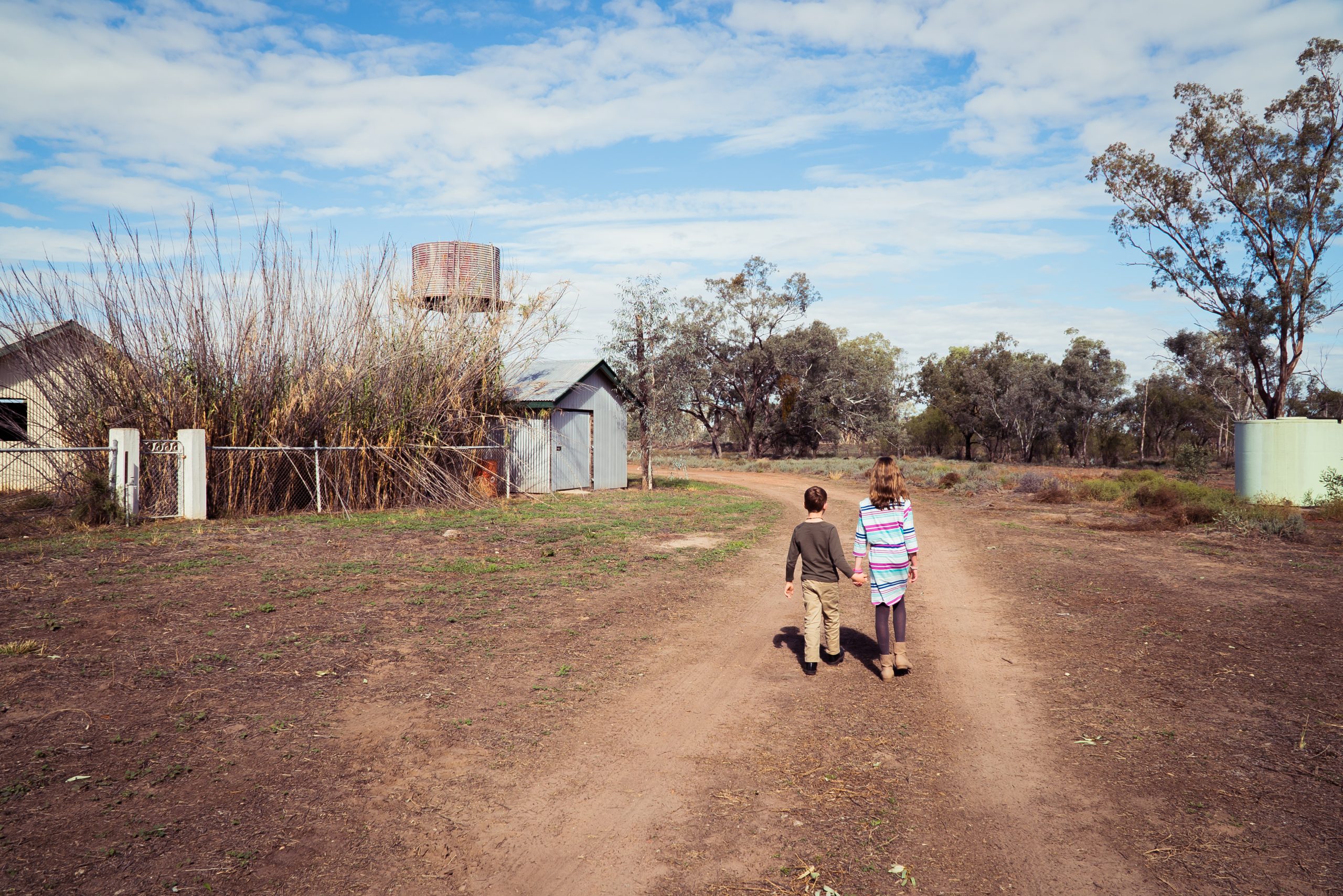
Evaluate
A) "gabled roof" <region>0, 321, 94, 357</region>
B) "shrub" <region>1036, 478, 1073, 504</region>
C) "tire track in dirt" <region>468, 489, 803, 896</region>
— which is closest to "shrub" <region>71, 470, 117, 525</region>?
"gabled roof" <region>0, 321, 94, 357</region>

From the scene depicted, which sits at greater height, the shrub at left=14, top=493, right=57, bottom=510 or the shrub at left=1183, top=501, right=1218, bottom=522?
the shrub at left=14, top=493, right=57, bottom=510

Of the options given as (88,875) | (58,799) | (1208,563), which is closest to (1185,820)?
(88,875)

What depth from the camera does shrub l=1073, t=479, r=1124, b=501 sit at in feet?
69.5

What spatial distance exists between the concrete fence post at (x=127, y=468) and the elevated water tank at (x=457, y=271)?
8.27 metres

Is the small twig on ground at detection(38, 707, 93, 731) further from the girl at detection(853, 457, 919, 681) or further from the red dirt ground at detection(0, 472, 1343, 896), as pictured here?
the girl at detection(853, 457, 919, 681)

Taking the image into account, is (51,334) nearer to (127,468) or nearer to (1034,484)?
(127,468)

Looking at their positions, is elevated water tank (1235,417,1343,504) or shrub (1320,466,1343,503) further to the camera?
elevated water tank (1235,417,1343,504)

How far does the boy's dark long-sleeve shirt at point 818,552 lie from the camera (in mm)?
6164

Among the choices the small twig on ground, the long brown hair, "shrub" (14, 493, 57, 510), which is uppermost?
the long brown hair

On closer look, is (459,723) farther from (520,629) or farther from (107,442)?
(107,442)

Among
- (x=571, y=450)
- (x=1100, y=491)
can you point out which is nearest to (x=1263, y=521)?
(x=1100, y=491)

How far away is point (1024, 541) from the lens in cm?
1388

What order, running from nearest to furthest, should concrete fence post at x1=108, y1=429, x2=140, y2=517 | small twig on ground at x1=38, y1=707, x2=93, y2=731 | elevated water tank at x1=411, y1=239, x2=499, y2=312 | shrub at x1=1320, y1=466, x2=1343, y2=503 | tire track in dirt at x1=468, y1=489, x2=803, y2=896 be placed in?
tire track in dirt at x1=468, y1=489, x2=803, y2=896, small twig on ground at x1=38, y1=707, x2=93, y2=731, concrete fence post at x1=108, y1=429, x2=140, y2=517, shrub at x1=1320, y1=466, x2=1343, y2=503, elevated water tank at x1=411, y1=239, x2=499, y2=312

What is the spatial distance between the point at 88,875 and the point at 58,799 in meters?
0.90
